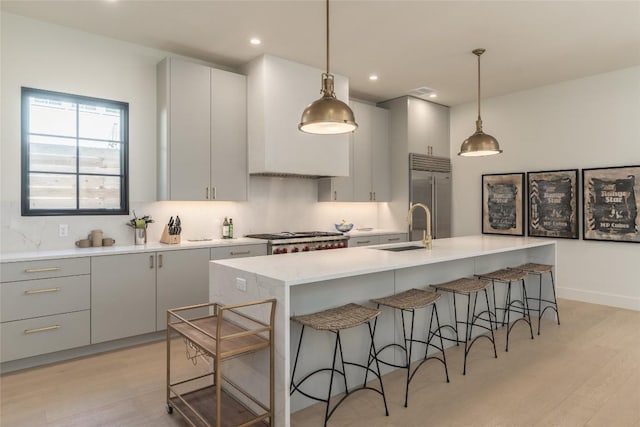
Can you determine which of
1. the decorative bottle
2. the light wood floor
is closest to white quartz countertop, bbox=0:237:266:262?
the decorative bottle

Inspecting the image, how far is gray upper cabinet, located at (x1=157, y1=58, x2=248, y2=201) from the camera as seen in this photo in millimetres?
4051

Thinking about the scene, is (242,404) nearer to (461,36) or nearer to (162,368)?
(162,368)

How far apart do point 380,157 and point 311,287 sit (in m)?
3.90

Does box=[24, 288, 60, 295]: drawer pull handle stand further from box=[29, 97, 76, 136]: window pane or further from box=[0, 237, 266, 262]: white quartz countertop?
box=[29, 97, 76, 136]: window pane

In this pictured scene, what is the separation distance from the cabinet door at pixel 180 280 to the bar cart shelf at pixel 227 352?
4.31ft

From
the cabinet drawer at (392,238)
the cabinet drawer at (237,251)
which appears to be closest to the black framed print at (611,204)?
the cabinet drawer at (392,238)

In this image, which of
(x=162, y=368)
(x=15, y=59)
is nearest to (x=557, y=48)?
(x=162, y=368)

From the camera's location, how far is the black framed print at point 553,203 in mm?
5184

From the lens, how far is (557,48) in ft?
13.6

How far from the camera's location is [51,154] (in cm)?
367

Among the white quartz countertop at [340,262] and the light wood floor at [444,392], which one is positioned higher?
the white quartz countertop at [340,262]

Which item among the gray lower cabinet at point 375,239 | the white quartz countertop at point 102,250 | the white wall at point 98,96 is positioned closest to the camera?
the white quartz countertop at point 102,250

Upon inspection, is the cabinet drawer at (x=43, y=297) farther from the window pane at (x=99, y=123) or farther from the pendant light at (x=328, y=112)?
the pendant light at (x=328, y=112)

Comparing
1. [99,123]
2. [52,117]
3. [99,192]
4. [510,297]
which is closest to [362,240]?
[510,297]
